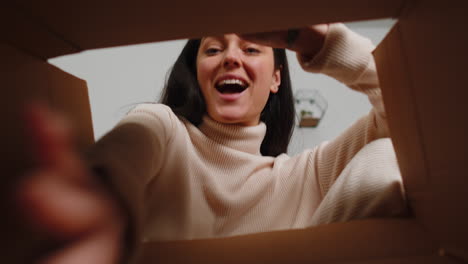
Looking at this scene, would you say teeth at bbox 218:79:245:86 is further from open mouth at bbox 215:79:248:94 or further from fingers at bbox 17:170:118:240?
fingers at bbox 17:170:118:240

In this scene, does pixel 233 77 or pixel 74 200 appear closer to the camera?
pixel 74 200

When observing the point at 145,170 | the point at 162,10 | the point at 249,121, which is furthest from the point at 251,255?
the point at 249,121

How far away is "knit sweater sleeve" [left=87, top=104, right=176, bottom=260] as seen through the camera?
238 millimetres

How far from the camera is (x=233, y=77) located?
2.73 feet

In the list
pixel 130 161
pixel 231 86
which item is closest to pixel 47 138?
pixel 130 161

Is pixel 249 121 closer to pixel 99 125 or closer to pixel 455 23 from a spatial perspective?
pixel 455 23

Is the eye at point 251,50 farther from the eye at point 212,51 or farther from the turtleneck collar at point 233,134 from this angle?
the turtleneck collar at point 233,134

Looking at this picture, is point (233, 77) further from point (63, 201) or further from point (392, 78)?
point (63, 201)

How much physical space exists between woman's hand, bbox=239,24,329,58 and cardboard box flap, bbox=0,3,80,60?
0.80 feet

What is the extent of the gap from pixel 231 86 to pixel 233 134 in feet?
0.44

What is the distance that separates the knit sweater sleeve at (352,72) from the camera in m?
0.50

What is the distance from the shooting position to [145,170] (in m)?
0.37

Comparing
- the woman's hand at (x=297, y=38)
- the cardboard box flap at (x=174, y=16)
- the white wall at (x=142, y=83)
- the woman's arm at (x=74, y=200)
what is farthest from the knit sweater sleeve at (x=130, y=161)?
the white wall at (x=142, y=83)

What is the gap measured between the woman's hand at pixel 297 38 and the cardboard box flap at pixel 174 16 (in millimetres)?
133
